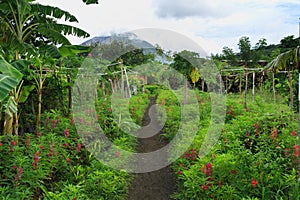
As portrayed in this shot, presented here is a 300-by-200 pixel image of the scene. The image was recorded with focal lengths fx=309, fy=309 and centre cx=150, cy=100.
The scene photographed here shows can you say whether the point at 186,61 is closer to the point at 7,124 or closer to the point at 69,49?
the point at 69,49

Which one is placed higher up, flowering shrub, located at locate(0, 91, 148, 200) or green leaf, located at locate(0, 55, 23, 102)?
green leaf, located at locate(0, 55, 23, 102)

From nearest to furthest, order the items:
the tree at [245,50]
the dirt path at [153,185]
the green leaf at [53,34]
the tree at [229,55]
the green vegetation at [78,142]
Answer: the green vegetation at [78,142]
the dirt path at [153,185]
the green leaf at [53,34]
the tree at [245,50]
the tree at [229,55]

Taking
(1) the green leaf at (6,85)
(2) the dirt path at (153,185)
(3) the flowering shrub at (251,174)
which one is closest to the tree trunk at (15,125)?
(2) the dirt path at (153,185)

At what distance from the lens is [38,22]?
6.02 m

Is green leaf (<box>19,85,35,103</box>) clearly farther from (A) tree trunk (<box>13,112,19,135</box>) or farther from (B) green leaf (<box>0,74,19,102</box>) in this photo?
(B) green leaf (<box>0,74,19,102</box>)

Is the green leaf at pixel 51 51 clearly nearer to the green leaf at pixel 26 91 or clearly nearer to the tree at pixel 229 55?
the green leaf at pixel 26 91

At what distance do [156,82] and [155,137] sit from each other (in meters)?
11.3

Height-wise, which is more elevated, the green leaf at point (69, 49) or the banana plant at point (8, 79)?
the green leaf at point (69, 49)

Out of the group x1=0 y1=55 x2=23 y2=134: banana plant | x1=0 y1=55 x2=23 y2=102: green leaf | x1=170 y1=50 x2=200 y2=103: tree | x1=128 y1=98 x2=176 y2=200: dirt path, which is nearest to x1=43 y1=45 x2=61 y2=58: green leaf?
x1=0 y1=55 x2=23 y2=134: banana plant

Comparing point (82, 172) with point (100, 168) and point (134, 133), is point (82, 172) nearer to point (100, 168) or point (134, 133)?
point (100, 168)

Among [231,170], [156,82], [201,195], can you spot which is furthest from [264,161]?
[156,82]

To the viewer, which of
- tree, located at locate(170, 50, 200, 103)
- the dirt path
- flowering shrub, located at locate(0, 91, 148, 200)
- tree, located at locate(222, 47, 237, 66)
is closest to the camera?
flowering shrub, located at locate(0, 91, 148, 200)

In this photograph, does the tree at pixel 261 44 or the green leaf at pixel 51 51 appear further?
the tree at pixel 261 44

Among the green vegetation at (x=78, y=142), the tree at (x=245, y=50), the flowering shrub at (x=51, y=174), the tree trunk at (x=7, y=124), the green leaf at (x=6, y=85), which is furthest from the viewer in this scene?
the tree at (x=245, y=50)
